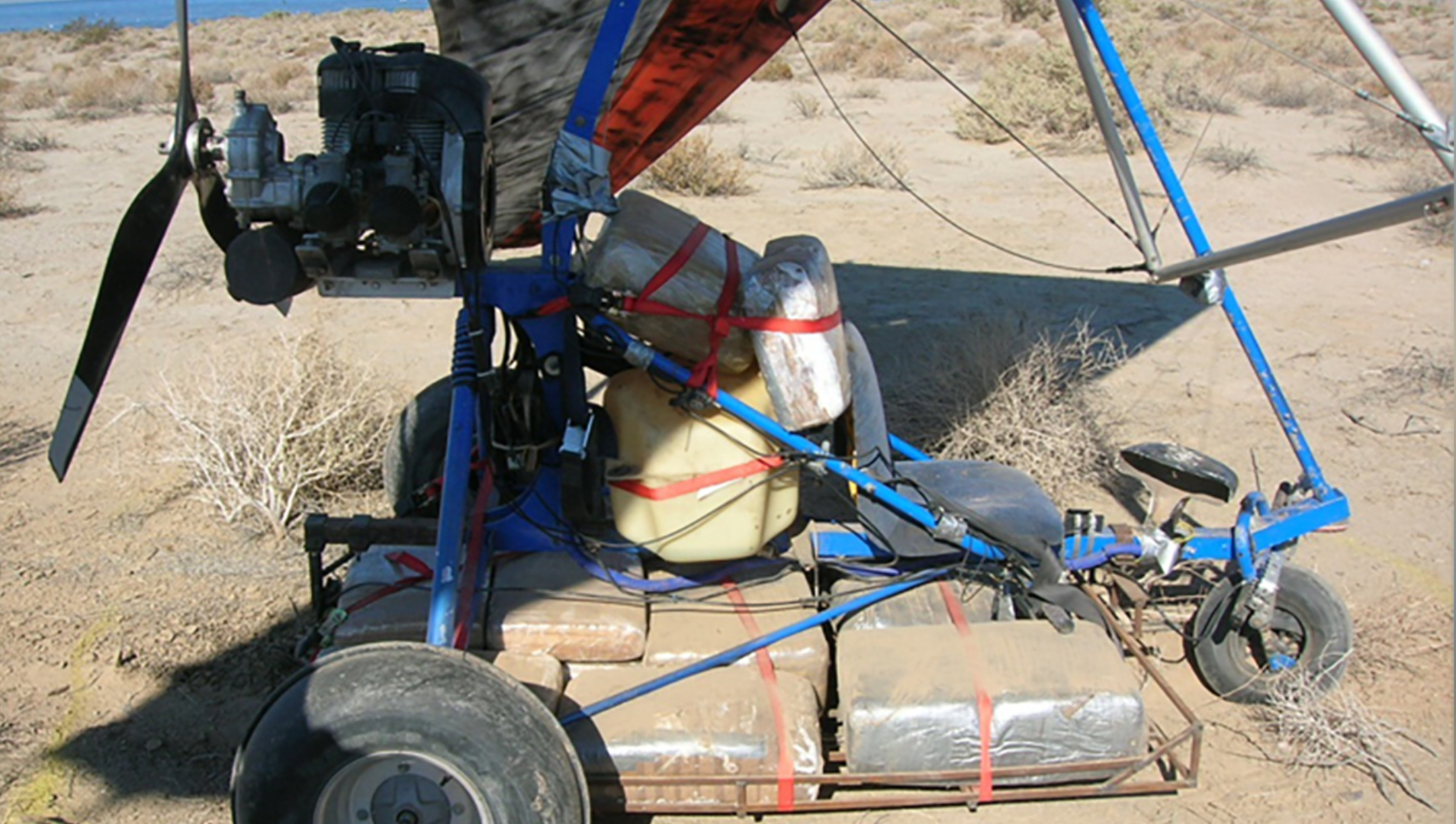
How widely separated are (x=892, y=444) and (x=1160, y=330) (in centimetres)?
415

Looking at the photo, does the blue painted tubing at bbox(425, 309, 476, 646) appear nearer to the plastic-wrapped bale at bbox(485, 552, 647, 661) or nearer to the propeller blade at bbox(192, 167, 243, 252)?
the plastic-wrapped bale at bbox(485, 552, 647, 661)

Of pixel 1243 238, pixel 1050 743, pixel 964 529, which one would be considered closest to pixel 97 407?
pixel 964 529

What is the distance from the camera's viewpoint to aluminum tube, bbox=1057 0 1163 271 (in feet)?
14.7

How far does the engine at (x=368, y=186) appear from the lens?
3.36m

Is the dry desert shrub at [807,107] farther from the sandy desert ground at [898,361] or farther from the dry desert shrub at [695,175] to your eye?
the dry desert shrub at [695,175]

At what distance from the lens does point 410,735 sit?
3209mm

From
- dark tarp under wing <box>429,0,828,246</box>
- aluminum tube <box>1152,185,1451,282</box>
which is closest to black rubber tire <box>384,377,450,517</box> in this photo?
dark tarp under wing <box>429,0,828,246</box>

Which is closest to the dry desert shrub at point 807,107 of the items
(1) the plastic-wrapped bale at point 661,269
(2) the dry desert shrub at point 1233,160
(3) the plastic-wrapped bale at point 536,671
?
(2) the dry desert shrub at point 1233,160

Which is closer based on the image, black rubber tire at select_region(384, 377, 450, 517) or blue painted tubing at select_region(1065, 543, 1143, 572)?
blue painted tubing at select_region(1065, 543, 1143, 572)

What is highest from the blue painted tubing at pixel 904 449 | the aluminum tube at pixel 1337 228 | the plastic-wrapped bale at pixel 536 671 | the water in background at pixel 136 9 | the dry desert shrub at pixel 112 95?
the aluminum tube at pixel 1337 228

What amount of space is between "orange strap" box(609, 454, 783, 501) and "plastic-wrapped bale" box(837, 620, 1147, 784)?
0.67m

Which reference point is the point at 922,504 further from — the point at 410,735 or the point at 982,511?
the point at 410,735

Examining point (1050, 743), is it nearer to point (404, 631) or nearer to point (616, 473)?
point (616, 473)

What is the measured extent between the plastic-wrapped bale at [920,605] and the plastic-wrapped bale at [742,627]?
0.14 metres
